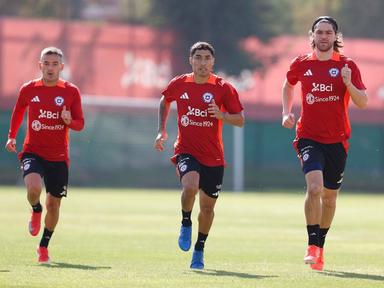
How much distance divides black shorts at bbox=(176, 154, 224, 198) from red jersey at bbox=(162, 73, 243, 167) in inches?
2.3

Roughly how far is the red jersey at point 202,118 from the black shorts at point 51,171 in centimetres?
139

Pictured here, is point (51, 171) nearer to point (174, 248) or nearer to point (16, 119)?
point (16, 119)

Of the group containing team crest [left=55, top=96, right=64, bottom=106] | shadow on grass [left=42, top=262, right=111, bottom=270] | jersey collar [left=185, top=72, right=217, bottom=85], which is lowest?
shadow on grass [left=42, top=262, right=111, bottom=270]

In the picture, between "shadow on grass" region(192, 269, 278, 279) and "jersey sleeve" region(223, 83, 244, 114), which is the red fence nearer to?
"jersey sleeve" region(223, 83, 244, 114)

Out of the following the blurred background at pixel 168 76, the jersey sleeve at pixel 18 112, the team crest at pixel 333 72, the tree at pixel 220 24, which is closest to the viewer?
the team crest at pixel 333 72

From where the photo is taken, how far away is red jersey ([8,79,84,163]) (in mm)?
14109

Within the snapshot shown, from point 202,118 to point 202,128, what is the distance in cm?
10

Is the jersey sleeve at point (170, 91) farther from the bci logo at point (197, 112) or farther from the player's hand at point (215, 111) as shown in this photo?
the player's hand at point (215, 111)

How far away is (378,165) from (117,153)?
30.4 feet

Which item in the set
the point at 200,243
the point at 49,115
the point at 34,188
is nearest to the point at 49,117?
the point at 49,115

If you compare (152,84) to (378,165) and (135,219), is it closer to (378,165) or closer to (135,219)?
(378,165)

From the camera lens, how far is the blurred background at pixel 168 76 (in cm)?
4094

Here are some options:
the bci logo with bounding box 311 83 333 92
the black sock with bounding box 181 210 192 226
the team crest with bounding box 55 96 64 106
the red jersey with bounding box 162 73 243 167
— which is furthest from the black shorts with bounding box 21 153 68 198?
the bci logo with bounding box 311 83 333 92

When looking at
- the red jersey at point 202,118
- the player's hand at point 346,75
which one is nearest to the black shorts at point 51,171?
the red jersey at point 202,118
